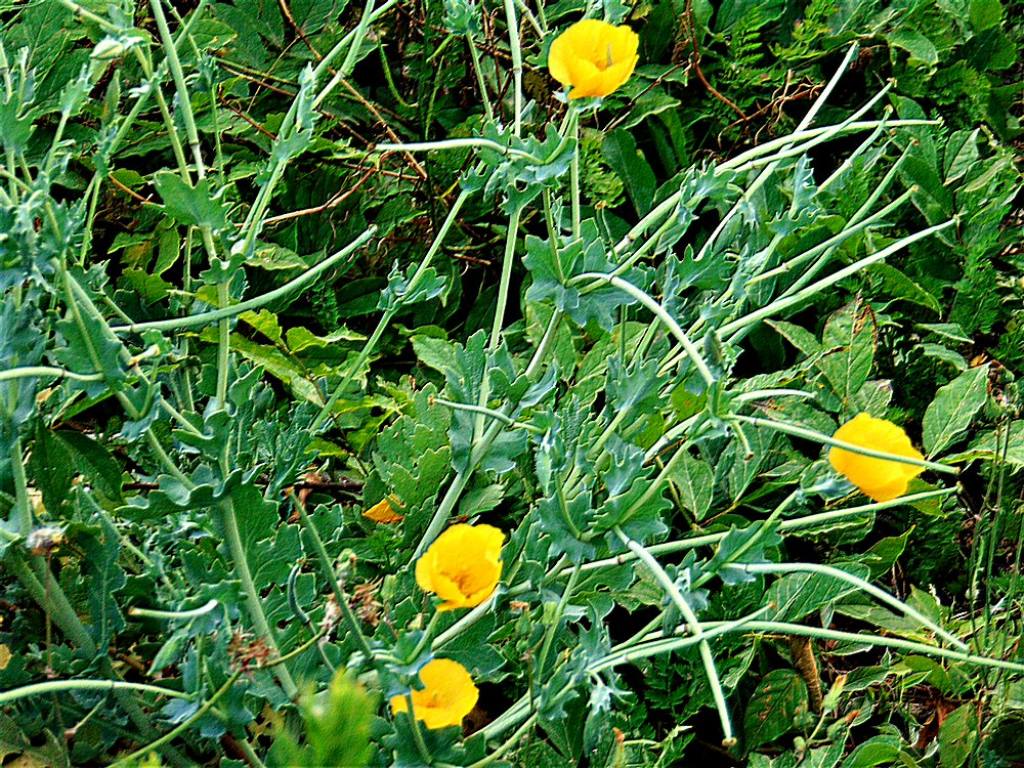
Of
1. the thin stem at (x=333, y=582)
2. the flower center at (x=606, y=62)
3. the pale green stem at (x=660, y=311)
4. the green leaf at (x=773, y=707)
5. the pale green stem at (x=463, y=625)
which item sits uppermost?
the flower center at (x=606, y=62)

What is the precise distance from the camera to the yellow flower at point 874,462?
2.59 ft

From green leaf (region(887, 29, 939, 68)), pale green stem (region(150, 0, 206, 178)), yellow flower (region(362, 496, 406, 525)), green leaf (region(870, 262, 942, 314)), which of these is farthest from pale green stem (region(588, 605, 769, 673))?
green leaf (region(887, 29, 939, 68))

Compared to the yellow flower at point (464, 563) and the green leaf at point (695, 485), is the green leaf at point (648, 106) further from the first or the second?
the yellow flower at point (464, 563)

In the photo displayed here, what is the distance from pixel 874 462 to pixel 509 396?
1.04ft

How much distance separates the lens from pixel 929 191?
161cm

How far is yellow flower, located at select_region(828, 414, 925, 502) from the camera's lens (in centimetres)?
79

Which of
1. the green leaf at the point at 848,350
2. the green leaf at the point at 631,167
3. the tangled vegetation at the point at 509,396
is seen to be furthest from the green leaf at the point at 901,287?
the green leaf at the point at 631,167

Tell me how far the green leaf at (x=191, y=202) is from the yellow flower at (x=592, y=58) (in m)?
0.28

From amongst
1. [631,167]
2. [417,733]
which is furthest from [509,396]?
[631,167]

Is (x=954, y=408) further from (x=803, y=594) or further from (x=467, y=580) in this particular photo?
(x=467, y=580)

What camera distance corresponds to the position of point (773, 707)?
1.21m

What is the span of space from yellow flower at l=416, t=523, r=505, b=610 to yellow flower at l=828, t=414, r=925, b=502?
0.83 feet

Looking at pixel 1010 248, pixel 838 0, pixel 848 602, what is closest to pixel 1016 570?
pixel 848 602

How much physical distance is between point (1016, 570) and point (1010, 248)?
0.69 meters
